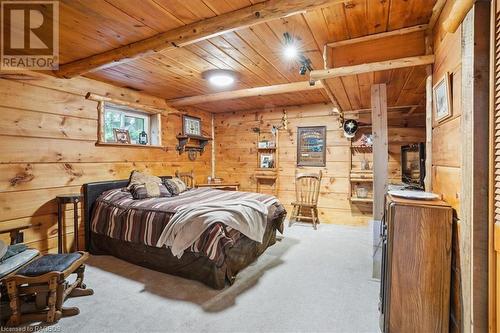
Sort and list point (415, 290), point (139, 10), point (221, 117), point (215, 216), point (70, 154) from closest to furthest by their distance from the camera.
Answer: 1. point (415, 290)
2. point (139, 10)
3. point (215, 216)
4. point (70, 154)
5. point (221, 117)

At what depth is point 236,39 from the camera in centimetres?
224

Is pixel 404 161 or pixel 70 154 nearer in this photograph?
pixel 70 154

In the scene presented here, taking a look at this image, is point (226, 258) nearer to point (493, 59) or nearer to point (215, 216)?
point (215, 216)

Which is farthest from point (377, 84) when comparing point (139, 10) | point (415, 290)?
point (139, 10)

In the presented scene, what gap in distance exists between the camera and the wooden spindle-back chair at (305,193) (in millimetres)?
4562

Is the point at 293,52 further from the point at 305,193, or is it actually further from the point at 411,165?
the point at 305,193

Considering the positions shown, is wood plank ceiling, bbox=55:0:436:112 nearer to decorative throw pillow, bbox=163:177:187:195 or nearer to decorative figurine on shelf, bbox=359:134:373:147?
decorative figurine on shelf, bbox=359:134:373:147

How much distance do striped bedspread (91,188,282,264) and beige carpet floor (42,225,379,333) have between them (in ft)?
1.13

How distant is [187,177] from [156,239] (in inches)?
95.9

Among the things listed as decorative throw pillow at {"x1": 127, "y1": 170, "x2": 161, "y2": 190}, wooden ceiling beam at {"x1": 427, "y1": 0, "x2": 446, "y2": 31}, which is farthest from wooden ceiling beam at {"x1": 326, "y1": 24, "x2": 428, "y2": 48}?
decorative throw pillow at {"x1": 127, "y1": 170, "x2": 161, "y2": 190}

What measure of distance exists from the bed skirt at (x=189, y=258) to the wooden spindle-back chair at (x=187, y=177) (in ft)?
5.96

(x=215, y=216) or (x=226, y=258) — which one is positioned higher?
(x=215, y=216)

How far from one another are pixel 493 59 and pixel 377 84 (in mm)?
1464

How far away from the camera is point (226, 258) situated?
7.50ft
